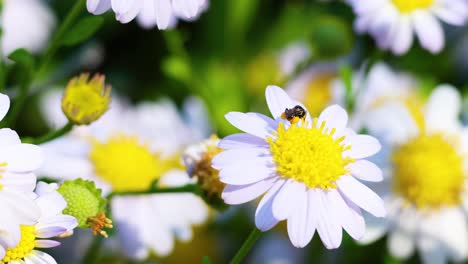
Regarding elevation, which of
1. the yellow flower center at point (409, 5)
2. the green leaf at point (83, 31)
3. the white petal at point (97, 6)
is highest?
the yellow flower center at point (409, 5)

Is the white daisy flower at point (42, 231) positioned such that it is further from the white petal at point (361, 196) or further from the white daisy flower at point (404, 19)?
the white daisy flower at point (404, 19)

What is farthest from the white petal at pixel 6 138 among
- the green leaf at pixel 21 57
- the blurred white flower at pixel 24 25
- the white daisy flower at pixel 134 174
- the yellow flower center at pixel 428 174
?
the blurred white flower at pixel 24 25

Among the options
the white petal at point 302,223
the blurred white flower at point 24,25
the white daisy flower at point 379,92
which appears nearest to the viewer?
the white petal at point 302,223

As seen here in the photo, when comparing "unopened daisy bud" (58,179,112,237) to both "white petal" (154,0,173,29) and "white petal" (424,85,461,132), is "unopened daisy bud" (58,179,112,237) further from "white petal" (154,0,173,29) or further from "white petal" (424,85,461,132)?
"white petal" (424,85,461,132)

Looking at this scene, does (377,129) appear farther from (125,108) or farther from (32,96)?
(32,96)

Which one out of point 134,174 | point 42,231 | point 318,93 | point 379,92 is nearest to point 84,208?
point 42,231

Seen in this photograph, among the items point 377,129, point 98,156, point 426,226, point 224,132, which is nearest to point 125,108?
point 224,132

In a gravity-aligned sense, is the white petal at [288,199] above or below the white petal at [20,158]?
below

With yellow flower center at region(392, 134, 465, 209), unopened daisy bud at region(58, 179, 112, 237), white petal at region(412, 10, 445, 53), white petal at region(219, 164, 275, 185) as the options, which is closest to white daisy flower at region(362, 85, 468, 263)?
yellow flower center at region(392, 134, 465, 209)
